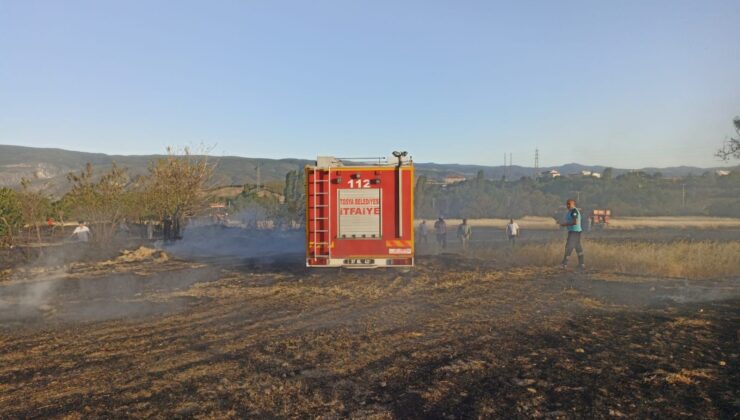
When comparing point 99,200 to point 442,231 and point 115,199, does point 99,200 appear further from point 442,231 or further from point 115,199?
point 442,231

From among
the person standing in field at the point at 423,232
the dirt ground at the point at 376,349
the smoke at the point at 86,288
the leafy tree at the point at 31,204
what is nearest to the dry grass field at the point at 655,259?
the dirt ground at the point at 376,349

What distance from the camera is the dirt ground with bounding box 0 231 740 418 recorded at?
5516 millimetres

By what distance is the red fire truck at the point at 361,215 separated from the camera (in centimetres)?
1416

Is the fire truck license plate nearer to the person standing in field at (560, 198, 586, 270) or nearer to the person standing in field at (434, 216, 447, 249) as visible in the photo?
the person standing in field at (560, 198, 586, 270)

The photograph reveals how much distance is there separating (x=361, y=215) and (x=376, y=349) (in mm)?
6842

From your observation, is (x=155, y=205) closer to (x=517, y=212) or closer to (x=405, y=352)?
(x=405, y=352)

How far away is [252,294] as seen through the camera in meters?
12.6

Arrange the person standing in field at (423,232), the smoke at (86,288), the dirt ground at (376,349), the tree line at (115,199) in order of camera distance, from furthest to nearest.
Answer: the person standing in field at (423,232)
the tree line at (115,199)
the smoke at (86,288)
the dirt ground at (376,349)

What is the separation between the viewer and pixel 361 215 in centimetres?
1426

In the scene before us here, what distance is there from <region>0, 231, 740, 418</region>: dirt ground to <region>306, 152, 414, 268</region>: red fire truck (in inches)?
30.5

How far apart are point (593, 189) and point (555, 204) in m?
7.79

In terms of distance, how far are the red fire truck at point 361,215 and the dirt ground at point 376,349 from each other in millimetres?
775

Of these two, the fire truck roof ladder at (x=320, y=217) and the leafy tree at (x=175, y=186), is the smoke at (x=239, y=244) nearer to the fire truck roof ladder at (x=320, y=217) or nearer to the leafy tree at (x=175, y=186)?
the leafy tree at (x=175, y=186)

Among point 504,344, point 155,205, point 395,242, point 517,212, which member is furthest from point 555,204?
point 504,344
